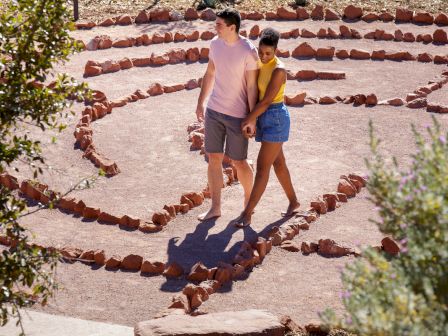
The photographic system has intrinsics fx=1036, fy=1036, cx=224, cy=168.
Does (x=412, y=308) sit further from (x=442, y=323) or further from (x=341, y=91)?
(x=341, y=91)

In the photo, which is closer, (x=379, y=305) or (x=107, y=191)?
(x=379, y=305)

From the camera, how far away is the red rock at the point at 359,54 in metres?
17.3

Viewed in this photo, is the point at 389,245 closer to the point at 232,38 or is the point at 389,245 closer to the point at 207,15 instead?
the point at 232,38

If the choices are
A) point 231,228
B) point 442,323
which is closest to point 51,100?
point 442,323

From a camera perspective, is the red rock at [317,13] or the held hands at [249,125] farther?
the red rock at [317,13]

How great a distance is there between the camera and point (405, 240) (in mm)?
5055

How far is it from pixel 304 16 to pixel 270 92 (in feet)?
32.0

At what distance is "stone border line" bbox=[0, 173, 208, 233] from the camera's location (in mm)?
10805

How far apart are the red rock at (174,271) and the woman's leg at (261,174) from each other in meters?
1.31

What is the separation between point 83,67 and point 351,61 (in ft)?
14.5

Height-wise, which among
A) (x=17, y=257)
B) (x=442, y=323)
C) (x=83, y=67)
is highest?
(x=442, y=323)

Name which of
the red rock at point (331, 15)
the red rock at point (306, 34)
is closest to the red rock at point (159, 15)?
the red rock at point (306, 34)

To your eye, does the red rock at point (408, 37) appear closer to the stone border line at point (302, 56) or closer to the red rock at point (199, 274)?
the stone border line at point (302, 56)

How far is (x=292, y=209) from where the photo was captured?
11.1 m
